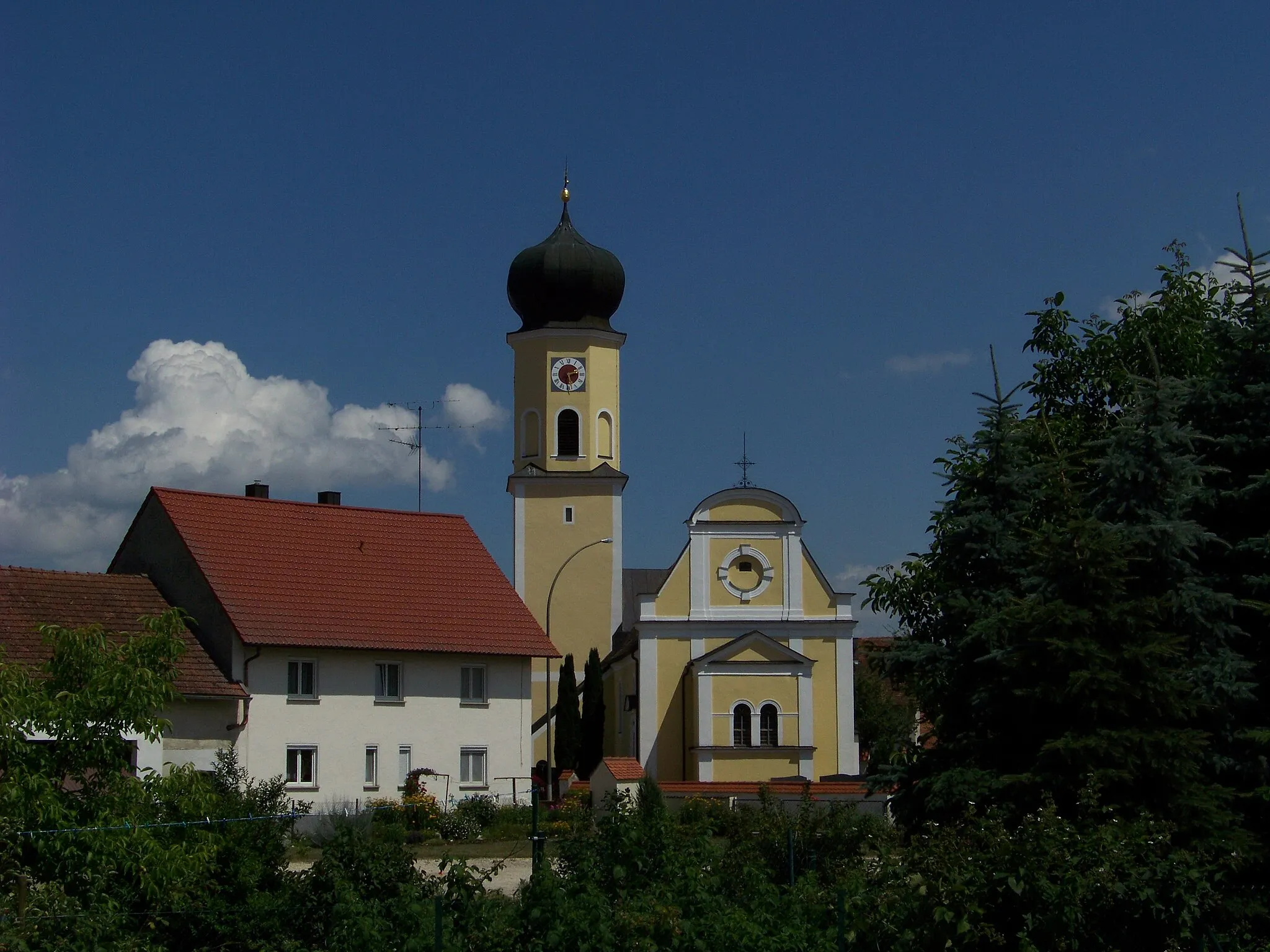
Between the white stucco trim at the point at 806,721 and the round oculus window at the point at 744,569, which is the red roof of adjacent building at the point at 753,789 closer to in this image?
the white stucco trim at the point at 806,721

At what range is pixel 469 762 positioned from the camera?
127 ft

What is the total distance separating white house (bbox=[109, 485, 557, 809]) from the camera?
3619cm

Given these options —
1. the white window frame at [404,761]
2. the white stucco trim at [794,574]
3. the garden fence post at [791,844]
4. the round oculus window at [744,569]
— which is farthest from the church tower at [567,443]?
the garden fence post at [791,844]

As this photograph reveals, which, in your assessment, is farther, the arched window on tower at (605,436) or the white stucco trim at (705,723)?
the arched window on tower at (605,436)

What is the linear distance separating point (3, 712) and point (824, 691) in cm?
4071

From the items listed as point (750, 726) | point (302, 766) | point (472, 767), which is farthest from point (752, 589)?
point (302, 766)

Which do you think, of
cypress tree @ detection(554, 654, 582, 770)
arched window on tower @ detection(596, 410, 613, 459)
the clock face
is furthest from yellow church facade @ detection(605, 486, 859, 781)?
the clock face

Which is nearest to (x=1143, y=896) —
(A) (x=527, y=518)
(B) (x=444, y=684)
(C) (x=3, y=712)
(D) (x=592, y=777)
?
(C) (x=3, y=712)

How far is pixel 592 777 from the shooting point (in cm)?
3656

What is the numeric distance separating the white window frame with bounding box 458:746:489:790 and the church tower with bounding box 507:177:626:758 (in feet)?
53.6

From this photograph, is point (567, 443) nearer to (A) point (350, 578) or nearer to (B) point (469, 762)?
(A) point (350, 578)

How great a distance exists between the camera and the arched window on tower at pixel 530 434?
194ft

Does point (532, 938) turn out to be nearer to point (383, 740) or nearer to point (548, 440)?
point (383, 740)

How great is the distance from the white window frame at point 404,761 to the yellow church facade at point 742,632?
540 inches
